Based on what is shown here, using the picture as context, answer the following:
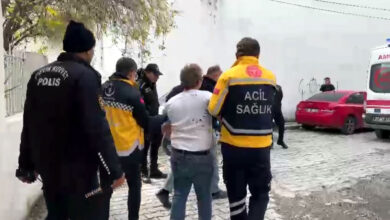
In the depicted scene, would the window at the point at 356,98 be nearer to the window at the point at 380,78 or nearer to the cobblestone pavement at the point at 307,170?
the cobblestone pavement at the point at 307,170

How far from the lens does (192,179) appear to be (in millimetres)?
3678

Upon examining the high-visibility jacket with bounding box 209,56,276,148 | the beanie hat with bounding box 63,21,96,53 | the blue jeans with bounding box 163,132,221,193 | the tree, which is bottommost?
the blue jeans with bounding box 163,132,221,193

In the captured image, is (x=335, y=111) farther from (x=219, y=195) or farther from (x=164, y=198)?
(x=164, y=198)

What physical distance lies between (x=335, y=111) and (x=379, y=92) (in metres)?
1.45

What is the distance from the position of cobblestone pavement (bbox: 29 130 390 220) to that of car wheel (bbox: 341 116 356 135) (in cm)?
31

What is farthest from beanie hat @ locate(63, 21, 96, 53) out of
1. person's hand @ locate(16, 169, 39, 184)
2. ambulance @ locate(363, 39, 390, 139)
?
ambulance @ locate(363, 39, 390, 139)

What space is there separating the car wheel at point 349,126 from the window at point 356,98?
51cm

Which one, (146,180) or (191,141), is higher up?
(191,141)

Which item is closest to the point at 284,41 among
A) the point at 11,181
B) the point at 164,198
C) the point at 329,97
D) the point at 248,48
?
the point at 329,97

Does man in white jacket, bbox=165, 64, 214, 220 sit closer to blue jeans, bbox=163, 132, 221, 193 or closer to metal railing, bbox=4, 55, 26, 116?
blue jeans, bbox=163, 132, 221, 193

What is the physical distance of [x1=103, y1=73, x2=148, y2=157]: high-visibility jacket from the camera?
374cm

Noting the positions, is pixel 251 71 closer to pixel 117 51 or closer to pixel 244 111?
pixel 244 111

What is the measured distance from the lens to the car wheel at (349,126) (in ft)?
39.8

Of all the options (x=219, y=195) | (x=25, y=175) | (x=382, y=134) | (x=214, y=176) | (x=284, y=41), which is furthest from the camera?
(x=284, y=41)
